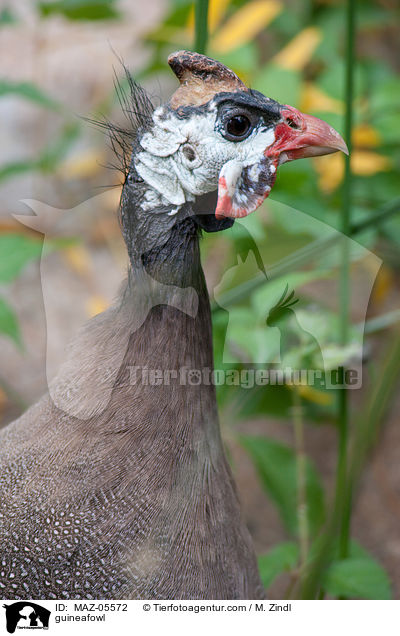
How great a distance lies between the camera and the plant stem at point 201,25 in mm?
924

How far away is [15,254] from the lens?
1060 millimetres

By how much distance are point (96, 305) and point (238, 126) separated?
28 centimetres

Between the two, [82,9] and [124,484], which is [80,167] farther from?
[124,484]

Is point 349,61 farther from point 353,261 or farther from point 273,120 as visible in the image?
point 273,120

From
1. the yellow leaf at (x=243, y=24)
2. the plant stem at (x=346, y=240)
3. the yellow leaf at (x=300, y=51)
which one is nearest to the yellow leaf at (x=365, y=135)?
the yellow leaf at (x=300, y=51)

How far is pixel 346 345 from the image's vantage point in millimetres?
1095

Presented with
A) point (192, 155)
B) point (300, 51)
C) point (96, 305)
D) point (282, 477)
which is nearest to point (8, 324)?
point (96, 305)

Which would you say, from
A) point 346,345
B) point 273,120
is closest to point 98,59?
point 346,345

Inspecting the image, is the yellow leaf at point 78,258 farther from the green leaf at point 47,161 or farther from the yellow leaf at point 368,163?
the yellow leaf at point 368,163

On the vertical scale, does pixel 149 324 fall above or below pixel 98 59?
below

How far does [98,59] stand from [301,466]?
168 centimetres

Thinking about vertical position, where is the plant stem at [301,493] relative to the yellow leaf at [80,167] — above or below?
below

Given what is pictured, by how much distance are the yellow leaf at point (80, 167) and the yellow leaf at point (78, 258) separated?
9.3 inches
